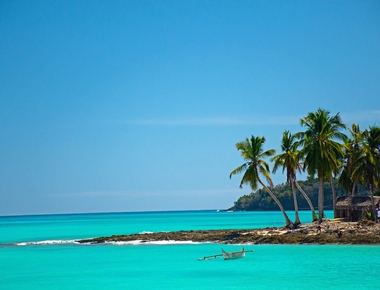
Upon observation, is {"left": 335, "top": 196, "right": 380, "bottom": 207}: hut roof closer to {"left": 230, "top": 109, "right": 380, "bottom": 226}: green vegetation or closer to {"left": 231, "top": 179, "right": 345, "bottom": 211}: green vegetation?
{"left": 230, "top": 109, "right": 380, "bottom": 226}: green vegetation

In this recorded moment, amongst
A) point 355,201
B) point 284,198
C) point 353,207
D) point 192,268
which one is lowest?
point 192,268

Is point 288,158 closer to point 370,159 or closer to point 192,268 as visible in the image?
point 370,159

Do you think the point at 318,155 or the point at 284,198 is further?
the point at 284,198

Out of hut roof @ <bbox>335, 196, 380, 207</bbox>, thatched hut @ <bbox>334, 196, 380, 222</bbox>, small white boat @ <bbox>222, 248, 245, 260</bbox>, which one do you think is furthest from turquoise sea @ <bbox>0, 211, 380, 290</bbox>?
hut roof @ <bbox>335, 196, 380, 207</bbox>

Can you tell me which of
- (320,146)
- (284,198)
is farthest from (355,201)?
(284,198)

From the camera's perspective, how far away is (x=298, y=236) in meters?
35.5

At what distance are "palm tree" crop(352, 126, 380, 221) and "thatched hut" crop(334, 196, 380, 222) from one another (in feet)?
7.24

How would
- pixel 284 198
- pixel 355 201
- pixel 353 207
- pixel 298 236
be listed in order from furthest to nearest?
pixel 284 198
pixel 355 201
pixel 353 207
pixel 298 236

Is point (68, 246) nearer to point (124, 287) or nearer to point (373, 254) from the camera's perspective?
point (124, 287)

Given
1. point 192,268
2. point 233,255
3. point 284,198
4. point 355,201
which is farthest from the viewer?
point 284,198

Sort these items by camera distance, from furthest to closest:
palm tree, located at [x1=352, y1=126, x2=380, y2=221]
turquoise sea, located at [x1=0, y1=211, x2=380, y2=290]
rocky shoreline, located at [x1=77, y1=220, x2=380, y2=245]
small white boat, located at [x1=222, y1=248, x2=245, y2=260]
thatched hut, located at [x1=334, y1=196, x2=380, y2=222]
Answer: thatched hut, located at [x1=334, y1=196, x2=380, y2=222] → palm tree, located at [x1=352, y1=126, x2=380, y2=221] → rocky shoreline, located at [x1=77, y1=220, x2=380, y2=245] → small white boat, located at [x1=222, y1=248, x2=245, y2=260] → turquoise sea, located at [x1=0, y1=211, x2=380, y2=290]

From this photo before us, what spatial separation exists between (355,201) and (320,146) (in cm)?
612

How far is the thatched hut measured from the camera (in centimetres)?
3991

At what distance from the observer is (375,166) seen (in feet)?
120
